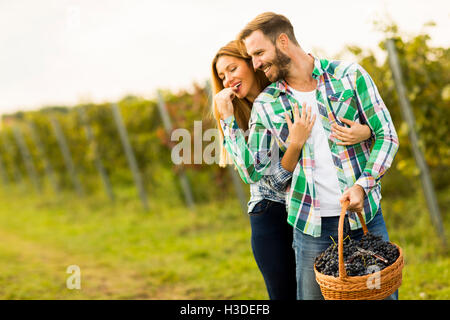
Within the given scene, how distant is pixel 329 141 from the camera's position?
1.96 m

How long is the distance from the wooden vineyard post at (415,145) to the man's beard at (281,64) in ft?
10.0

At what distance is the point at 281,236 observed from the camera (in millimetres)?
2348

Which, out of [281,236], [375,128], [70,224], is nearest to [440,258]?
[281,236]

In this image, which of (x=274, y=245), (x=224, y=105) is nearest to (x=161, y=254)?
(x=274, y=245)

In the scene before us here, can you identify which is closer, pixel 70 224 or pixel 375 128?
pixel 375 128

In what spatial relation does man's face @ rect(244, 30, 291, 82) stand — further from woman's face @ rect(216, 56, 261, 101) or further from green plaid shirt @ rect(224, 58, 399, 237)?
woman's face @ rect(216, 56, 261, 101)

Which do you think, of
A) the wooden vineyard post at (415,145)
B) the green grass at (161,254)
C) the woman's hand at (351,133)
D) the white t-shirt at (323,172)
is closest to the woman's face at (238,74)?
the white t-shirt at (323,172)

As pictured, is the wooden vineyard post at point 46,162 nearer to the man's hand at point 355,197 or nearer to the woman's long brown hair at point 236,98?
the woman's long brown hair at point 236,98

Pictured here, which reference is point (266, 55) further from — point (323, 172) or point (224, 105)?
point (323, 172)

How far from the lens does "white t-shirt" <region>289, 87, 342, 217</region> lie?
1.95 metres

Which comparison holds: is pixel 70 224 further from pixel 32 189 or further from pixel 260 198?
pixel 32 189

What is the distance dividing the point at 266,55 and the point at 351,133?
0.47m

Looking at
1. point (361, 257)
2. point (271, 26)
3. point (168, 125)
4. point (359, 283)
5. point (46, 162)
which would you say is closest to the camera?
point (359, 283)
